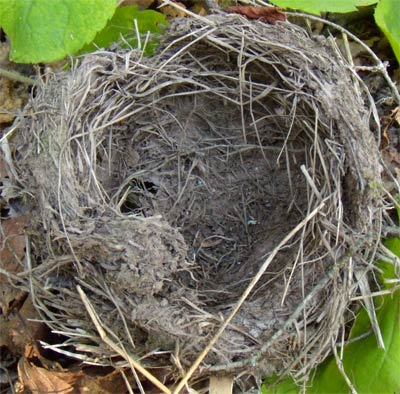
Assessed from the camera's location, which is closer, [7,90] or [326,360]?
[326,360]

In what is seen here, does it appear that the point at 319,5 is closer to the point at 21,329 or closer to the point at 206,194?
the point at 206,194

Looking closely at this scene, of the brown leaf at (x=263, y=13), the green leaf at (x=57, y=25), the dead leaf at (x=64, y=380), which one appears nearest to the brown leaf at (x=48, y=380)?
the dead leaf at (x=64, y=380)

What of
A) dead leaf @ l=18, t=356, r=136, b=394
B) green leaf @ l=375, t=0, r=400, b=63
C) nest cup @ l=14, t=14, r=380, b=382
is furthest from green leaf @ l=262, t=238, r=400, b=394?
green leaf @ l=375, t=0, r=400, b=63

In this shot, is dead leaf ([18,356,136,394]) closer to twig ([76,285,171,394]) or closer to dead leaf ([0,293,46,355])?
dead leaf ([0,293,46,355])

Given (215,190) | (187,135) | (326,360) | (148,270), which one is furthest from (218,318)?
(187,135)

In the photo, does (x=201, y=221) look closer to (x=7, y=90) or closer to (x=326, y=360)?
(x=326, y=360)
